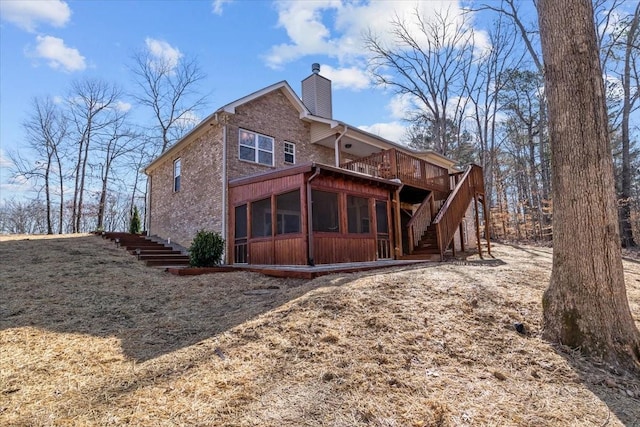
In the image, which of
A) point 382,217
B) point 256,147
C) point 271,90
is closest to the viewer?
point 382,217

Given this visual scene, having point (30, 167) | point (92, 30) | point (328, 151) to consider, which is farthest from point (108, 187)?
point (328, 151)

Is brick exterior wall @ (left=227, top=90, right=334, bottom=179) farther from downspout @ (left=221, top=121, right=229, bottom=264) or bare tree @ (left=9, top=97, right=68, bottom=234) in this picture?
bare tree @ (left=9, top=97, right=68, bottom=234)

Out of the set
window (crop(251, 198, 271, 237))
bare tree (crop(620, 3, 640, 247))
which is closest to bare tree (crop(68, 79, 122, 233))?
window (crop(251, 198, 271, 237))

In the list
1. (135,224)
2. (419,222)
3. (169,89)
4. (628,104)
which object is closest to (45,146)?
(169,89)

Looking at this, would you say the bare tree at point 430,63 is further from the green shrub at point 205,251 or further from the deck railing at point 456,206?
the green shrub at point 205,251

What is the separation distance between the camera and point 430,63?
75.8 ft

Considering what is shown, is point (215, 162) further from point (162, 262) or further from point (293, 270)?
point (293, 270)

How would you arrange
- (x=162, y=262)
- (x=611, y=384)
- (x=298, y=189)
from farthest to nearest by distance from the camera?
(x=162, y=262), (x=298, y=189), (x=611, y=384)

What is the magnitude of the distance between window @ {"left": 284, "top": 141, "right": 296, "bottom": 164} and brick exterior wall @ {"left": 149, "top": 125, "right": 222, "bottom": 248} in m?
2.58

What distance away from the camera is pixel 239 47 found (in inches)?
518

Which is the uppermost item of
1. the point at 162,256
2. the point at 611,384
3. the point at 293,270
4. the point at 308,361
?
the point at 162,256

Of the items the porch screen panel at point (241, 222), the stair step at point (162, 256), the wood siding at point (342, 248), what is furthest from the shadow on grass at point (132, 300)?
the porch screen panel at point (241, 222)

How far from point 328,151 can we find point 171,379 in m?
11.9

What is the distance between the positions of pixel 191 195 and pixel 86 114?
1729 cm
